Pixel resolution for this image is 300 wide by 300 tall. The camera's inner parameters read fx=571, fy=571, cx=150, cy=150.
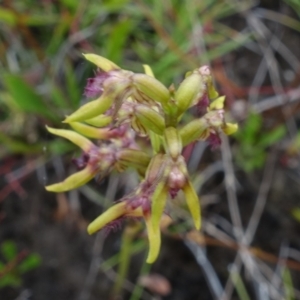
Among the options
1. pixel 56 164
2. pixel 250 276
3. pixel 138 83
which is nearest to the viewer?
pixel 138 83

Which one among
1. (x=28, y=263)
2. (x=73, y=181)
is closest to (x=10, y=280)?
(x=28, y=263)

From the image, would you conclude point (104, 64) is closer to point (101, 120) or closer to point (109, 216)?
point (101, 120)

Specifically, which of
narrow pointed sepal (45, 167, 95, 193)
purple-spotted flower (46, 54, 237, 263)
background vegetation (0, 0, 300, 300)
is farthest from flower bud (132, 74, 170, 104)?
background vegetation (0, 0, 300, 300)

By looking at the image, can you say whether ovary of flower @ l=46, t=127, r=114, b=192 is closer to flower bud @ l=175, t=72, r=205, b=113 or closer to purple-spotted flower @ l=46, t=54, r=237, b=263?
purple-spotted flower @ l=46, t=54, r=237, b=263

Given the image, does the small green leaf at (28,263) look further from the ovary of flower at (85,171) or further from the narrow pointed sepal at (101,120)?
the narrow pointed sepal at (101,120)

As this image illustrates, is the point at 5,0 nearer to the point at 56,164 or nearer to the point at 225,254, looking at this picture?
the point at 56,164

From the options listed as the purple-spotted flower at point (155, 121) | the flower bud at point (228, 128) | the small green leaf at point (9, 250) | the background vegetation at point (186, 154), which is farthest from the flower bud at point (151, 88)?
the small green leaf at point (9, 250)

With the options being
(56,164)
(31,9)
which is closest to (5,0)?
(31,9)
